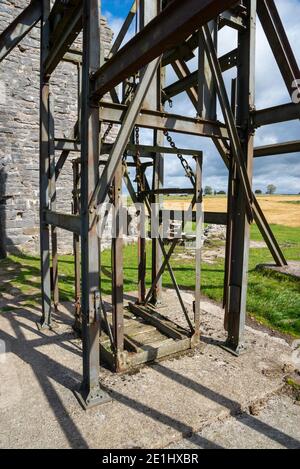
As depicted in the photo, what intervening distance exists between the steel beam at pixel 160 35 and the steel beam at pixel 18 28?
2152mm

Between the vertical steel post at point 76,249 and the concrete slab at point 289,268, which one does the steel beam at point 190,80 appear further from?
the concrete slab at point 289,268

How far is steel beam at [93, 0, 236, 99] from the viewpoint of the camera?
159 centimetres

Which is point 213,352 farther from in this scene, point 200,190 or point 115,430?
point 200,190

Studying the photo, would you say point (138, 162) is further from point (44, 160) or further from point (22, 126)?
point (22, 126)

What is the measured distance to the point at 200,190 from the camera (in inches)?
149

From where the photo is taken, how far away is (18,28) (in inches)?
155

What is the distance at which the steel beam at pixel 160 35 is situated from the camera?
159 cm

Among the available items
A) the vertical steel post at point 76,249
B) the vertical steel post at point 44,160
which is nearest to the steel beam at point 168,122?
the vertical steel post at point 76,249

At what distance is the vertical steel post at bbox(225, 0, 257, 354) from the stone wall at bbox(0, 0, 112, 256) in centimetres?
756

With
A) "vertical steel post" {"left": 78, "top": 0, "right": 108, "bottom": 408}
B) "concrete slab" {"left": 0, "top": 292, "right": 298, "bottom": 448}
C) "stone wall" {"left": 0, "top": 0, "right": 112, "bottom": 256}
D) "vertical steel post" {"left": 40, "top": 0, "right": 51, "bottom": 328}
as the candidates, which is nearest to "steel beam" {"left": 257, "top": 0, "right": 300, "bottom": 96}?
"vertical steel post" {"left": 78, "top": 0, "right": 108, "bottom": 408}

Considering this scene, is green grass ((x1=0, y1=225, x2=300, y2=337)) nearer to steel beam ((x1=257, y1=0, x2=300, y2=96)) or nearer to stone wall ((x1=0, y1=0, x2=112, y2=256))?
stone wall ((x1=0, y1=0, x2=112, y2=256))

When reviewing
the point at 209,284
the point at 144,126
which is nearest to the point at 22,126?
the point at 209,284
